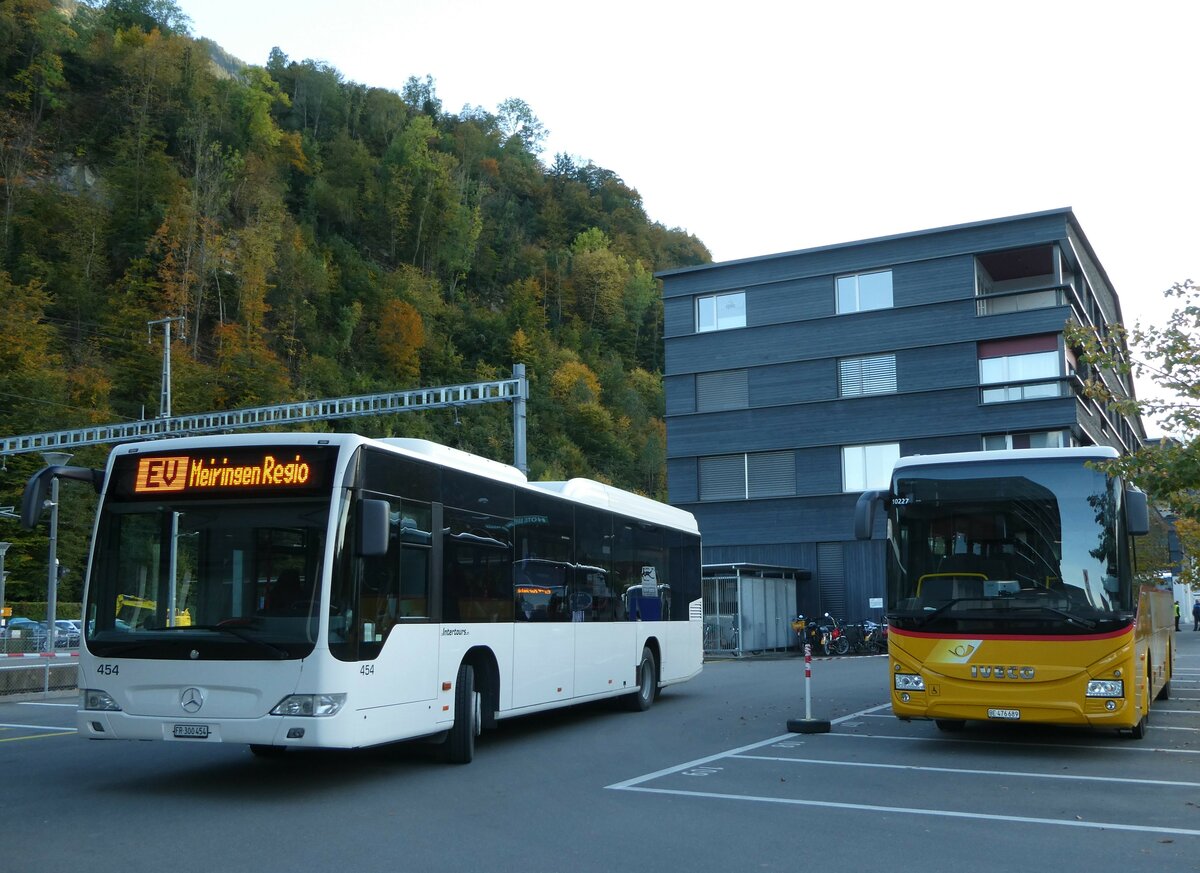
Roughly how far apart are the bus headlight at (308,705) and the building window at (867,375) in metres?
35.3

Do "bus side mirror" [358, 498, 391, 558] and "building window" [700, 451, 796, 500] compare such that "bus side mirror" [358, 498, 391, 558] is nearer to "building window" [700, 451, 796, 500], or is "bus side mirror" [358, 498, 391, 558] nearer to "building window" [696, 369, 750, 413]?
"building window" [700, 451, 796, 500]

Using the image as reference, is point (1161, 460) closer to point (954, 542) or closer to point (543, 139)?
point (954, 542)

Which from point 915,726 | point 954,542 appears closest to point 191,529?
point 954,542

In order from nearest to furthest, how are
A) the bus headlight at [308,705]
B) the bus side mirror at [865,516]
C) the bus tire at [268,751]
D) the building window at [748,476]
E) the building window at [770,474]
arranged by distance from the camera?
the bus headlight at [308,705] → the bus tire at [268,751] → the bus side mirror at [865,516] → the building window at [770,474] → the building window at [748,476]

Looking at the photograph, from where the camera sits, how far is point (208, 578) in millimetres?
9891

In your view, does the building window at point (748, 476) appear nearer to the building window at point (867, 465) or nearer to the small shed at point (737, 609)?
the building window at point (867, 465)

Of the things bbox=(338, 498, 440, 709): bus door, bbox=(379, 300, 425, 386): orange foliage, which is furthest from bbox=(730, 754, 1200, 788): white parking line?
bbox=(379, 300, 425, 386): orange foliage

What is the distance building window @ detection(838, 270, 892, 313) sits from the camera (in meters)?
42.8

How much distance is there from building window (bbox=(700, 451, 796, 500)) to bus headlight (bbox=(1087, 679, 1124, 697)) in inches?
1231

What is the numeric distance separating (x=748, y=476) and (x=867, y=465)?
451 centimetres

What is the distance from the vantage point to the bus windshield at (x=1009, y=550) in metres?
12.1

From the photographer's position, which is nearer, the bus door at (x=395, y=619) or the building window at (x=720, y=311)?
the bus door at (x=395, y=619)

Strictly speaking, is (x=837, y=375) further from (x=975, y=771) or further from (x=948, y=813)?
(x=948, y=813)

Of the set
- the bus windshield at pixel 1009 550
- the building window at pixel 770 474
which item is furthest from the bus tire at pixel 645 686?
the building window at pixel 770 474
